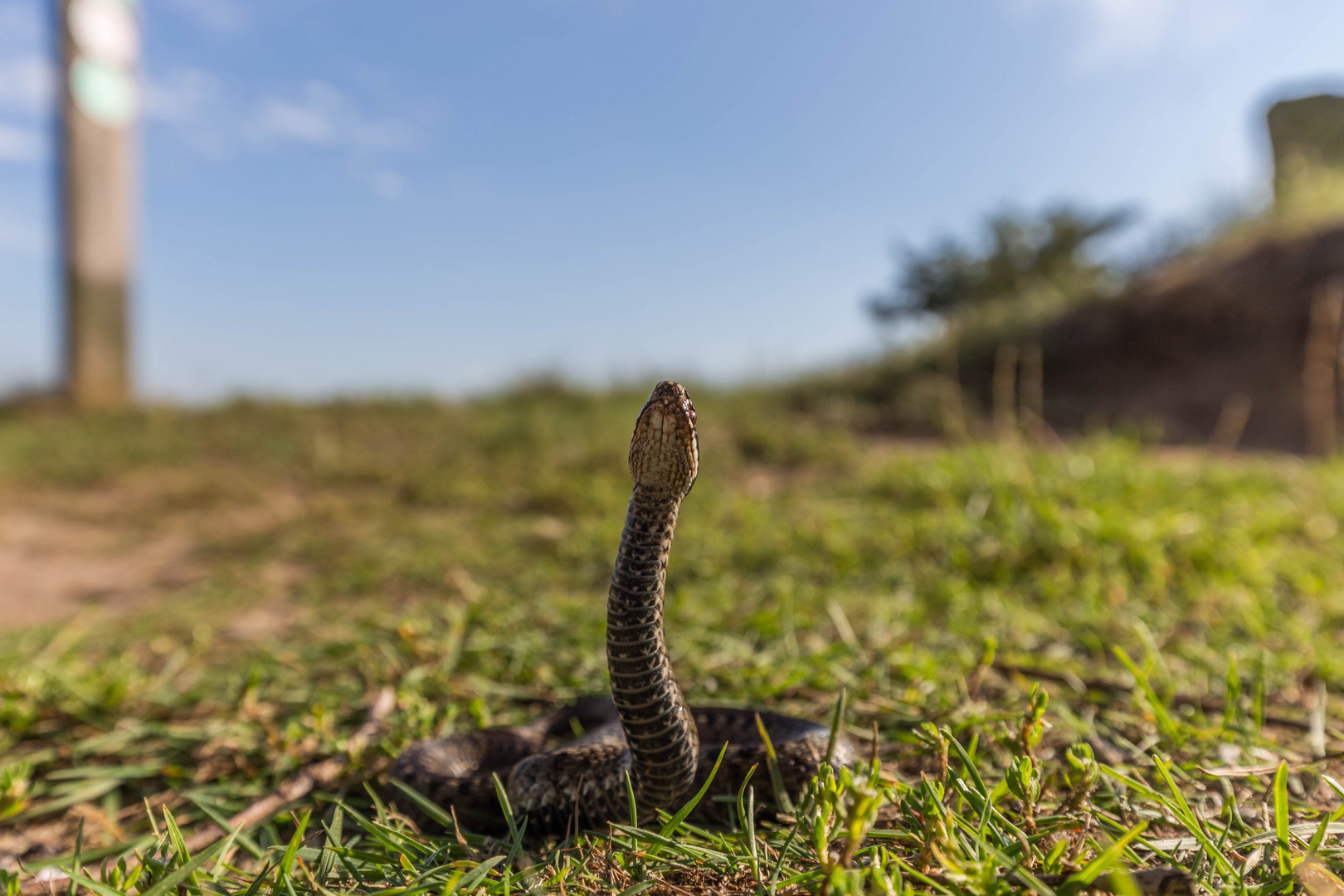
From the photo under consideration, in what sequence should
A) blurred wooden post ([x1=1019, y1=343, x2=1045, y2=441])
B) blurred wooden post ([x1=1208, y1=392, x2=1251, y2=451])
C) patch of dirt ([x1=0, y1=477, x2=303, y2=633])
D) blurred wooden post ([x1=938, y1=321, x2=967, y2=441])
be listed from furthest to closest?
1. blurred wooden post ([x1=1019, y1=343, x2=1045, y2=441])
2. blurred wooden post ([x1=1208, y1=392, x2=1251, y2=451])
3. blurred wooden post ([x1=938, y1=321, x2=967, y2=441])
4. patch of dirt ([x1=0, y1=477, x2=303, y2=633])

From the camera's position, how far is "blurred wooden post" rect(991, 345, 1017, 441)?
26.4ft

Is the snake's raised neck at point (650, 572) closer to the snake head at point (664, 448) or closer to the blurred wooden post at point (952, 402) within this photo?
the snake head at point (664, 448)

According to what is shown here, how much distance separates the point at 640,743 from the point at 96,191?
14.6m

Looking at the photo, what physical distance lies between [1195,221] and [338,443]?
1340cm

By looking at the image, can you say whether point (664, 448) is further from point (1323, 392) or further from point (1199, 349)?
point (1199, 349)

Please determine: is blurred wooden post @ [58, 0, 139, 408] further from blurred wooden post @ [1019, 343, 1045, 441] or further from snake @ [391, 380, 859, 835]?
blurred wooden post @ [1019, 343, 1045, 441]

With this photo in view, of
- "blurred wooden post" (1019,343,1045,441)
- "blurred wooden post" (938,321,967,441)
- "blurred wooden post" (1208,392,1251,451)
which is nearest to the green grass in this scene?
"blurred wooden post" (938,321,967,441)

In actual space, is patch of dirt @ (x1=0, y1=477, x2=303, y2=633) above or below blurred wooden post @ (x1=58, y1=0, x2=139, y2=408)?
below

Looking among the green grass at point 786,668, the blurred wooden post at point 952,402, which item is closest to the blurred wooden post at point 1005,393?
the blurred wooden post at point 952,402

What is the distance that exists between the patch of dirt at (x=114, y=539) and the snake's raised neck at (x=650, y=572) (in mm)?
3114

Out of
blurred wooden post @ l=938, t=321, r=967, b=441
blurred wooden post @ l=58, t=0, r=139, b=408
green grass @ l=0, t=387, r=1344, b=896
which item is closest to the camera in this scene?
green grass @ l=0, t=387, r=1344, b=896

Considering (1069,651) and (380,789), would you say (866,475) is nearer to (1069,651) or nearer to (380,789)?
(1069,651)

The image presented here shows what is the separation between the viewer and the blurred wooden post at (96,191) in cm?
1191

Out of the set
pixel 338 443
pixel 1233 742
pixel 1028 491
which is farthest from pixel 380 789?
pixel 338 443
